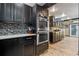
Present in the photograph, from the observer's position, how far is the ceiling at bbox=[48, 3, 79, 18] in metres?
1.61

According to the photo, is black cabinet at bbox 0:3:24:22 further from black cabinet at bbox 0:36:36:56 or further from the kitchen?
black cabinet at bbox 0:36:36:56

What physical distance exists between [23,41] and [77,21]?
35.1 inches

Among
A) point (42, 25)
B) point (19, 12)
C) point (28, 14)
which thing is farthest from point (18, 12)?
point (42, 25)

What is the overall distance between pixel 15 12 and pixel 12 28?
0.88ft

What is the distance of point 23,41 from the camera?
169cm

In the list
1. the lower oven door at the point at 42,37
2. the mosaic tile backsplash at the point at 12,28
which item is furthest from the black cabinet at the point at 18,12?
the lower oven door at the point at 42,37

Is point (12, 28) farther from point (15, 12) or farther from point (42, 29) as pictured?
point (42, 29)

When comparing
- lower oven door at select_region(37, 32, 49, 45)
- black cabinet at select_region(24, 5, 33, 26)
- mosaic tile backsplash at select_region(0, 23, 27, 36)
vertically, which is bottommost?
lower oven door at select_region(37, 32, 49, 45)

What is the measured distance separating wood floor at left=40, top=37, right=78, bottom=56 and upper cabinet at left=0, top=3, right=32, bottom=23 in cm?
60

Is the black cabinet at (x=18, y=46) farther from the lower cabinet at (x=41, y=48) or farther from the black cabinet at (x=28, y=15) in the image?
the black cabinet at (x=28, y=15)

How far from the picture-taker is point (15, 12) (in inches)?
65.1

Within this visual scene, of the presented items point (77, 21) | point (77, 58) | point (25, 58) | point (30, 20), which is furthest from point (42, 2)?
point (77, 58)

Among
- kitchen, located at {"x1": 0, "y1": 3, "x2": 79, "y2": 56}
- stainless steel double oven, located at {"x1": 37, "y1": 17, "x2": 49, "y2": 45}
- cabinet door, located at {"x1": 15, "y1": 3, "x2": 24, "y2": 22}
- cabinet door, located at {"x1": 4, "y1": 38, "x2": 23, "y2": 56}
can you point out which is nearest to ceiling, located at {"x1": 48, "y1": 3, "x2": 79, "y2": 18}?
kitchen, located at {"x1": 0, "y1": 3, "x2": 79, "y2": 56}

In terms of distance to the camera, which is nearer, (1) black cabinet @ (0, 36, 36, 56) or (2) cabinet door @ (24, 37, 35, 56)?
(1) black cabinet @ (0, 36, 36, 56)
